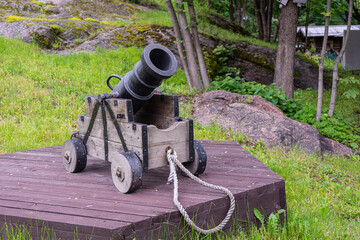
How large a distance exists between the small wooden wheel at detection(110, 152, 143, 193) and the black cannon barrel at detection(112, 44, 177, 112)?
54cm

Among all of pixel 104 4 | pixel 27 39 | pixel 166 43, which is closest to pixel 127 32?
pixel 166 43

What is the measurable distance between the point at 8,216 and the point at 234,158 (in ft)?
7.14

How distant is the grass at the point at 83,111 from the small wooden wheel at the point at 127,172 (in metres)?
0.65

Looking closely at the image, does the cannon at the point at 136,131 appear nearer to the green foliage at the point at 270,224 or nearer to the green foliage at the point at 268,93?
the green foliage at the point at 270,224

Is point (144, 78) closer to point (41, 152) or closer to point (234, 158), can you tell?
point (234, 158)

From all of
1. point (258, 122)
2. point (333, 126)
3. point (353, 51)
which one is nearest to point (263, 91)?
point (333, 126)

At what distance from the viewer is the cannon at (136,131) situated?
2752mm

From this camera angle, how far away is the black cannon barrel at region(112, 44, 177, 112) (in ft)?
9.04

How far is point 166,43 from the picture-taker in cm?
1116

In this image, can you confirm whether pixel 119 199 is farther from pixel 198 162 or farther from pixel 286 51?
pixel 286 51

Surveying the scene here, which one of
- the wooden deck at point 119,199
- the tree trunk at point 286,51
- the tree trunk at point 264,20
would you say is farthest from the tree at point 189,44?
the tree trunk at point 264,20

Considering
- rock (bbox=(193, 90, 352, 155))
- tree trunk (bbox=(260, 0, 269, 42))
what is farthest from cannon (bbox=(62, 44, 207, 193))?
tree trunk (bbox=(260, 0, 269, 42))

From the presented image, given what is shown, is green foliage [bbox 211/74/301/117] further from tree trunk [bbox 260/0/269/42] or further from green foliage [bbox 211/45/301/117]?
tree trunk [bbox 260/0/269/42]

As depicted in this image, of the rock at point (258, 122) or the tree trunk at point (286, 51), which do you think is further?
the tree trunk at point (286, 51)
